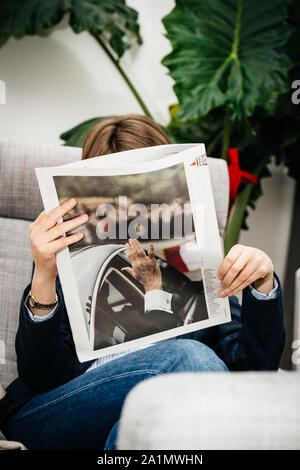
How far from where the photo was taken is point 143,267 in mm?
669

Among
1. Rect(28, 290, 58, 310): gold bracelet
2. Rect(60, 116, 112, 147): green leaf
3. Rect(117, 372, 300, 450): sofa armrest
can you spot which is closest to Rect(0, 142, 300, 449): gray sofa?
Rect(117, 372, 300, 450): sofa armrest

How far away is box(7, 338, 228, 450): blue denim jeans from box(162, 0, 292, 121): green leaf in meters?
0.71

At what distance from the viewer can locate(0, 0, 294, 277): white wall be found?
1.45m

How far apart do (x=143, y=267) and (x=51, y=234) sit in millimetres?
147

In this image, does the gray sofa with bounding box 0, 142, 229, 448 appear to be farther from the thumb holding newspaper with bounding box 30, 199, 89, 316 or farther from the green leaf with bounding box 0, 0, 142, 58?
the green leaf with bounding box 0, 0, 142, 58

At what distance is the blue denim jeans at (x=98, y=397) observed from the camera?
0.58 metres

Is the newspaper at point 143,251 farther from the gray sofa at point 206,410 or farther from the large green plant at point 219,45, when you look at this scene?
the large green plant at point 219,45

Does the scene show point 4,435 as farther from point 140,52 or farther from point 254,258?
point 140,52

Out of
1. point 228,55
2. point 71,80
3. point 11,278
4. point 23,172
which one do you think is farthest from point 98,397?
point 71,80

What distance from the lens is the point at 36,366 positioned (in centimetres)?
70

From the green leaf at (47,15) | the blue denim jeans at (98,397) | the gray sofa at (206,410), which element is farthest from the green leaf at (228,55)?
the gray sofa at (206,410)

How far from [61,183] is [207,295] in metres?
0.28

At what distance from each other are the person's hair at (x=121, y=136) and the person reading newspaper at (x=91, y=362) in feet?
0.07

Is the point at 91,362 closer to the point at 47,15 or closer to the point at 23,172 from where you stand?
the point at 23,172
